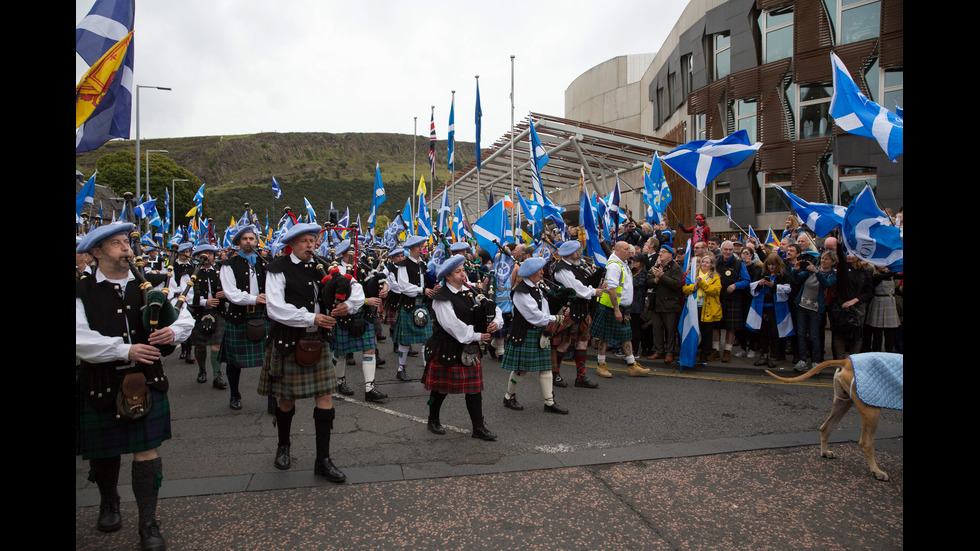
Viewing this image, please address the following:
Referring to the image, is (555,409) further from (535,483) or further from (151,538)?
(151,538)

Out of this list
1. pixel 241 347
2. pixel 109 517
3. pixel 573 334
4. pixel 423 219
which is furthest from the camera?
pixel 423 219

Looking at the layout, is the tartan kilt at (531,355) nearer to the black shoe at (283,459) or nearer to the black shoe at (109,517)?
the black shoe at (283,459)

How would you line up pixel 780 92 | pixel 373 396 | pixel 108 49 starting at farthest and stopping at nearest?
pixel 780 92 < pixel 373 396 < pixel 108 49

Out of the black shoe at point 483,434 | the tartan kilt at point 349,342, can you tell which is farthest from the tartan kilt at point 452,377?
the tartan kilt at point 349,342

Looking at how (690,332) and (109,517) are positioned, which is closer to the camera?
(109,517)

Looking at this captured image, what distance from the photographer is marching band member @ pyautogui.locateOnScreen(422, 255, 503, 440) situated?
200 inches

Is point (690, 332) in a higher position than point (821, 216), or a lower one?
lower

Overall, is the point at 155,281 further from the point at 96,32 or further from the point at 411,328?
the point at 411,328

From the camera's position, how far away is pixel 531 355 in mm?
6023

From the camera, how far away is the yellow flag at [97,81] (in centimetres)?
419

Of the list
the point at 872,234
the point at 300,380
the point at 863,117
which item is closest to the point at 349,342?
the point at 300,380

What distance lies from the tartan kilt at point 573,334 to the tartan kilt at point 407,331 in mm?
1918

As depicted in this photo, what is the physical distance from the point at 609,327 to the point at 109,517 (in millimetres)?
6078

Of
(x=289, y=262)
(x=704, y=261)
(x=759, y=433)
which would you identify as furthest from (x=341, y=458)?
(x=704, y=261)
